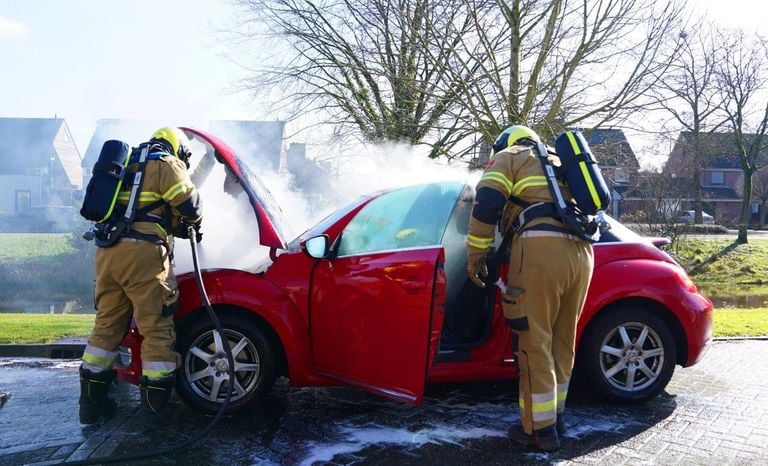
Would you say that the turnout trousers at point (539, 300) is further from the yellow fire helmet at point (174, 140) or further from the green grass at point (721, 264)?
the green grass at point (721, 264)

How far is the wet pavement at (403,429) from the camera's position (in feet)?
11.4

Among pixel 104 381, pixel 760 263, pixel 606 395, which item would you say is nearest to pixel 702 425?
pixel 606 395

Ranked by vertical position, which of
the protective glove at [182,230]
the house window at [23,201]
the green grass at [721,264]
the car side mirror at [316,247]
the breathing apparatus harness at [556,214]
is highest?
the house window at [23,201]

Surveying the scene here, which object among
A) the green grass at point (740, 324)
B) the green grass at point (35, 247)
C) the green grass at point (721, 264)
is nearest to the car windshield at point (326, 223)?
the green grass at point (740, 324)

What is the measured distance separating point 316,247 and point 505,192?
128 cm

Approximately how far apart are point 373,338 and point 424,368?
404 mm

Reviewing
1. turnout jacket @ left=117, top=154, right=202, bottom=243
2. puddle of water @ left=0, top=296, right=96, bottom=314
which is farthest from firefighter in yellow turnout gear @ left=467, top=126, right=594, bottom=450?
puddle of water @ left=0, top=296, right=96, bottom=314

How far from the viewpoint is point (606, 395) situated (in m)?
4.27

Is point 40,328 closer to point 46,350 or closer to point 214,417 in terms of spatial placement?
point 46,350

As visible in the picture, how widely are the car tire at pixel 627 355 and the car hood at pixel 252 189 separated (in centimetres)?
226

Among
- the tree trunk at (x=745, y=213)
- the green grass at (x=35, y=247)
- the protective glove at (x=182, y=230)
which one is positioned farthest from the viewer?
the tree trunk at (x=745, y=213)

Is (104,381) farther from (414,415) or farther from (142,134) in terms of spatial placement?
(142,134)

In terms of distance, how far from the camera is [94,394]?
4062mm

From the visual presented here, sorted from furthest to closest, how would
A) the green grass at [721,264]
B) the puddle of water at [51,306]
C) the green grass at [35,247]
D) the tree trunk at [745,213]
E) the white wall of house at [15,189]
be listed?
the white wall of house at [15,189], the tree trunk at [745,213], the green grass at [721,264], the green grass at [35,247], the puddle of water at [51,306]
